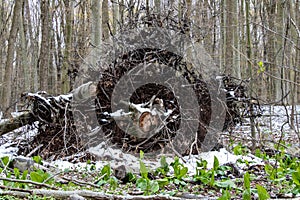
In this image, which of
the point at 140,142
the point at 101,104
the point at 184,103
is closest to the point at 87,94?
the point at 101,104

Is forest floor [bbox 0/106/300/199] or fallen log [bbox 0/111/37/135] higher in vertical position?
fallen log [bbox 0/111/37/135]

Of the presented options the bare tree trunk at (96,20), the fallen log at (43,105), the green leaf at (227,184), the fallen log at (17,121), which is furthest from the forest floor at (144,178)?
the bare tree trunk at (96,20)

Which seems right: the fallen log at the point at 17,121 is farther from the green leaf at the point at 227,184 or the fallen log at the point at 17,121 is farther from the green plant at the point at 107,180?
the green leaf at the point at 227,184

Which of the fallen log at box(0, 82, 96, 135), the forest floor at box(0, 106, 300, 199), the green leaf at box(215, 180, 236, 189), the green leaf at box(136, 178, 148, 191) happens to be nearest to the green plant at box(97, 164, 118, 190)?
the forest floor at box(0, 106, 300, 199)

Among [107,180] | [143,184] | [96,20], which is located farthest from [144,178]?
[96,20]

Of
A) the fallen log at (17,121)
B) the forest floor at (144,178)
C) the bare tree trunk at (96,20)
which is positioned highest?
the bare tree trunk at (96,20)

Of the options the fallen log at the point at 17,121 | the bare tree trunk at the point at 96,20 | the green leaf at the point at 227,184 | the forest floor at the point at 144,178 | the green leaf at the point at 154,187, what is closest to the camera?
the forest floor at the point at 144,178

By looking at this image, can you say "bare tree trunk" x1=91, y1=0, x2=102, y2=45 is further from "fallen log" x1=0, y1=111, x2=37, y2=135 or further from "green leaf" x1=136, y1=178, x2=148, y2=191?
"green leaf" x1=136, y1=178, x2=148, y2=191

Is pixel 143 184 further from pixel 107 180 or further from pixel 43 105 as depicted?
pixel 43 105

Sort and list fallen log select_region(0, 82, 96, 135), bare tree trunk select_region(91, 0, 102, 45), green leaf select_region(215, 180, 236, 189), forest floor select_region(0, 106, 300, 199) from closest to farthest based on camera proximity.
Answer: forest floor select_region(0, 106, 300, 199)
green leaf select_region(215, 180, 236, 189)
fallen log select_region(0, 82, 96, 135)
bare tree trunk select_region(91, 0, 102, 45)

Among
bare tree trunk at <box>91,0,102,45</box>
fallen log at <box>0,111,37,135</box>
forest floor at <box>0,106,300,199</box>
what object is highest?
bare tree trunk at <box>91,0,102,45</box>

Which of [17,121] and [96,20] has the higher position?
[96,20]

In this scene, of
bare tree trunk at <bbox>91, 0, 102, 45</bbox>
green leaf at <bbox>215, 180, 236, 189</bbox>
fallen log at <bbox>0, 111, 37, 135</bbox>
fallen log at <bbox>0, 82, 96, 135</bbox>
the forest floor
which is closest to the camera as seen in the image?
the forest floor

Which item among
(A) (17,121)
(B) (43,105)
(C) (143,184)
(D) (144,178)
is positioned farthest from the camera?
(A) (17,121)
